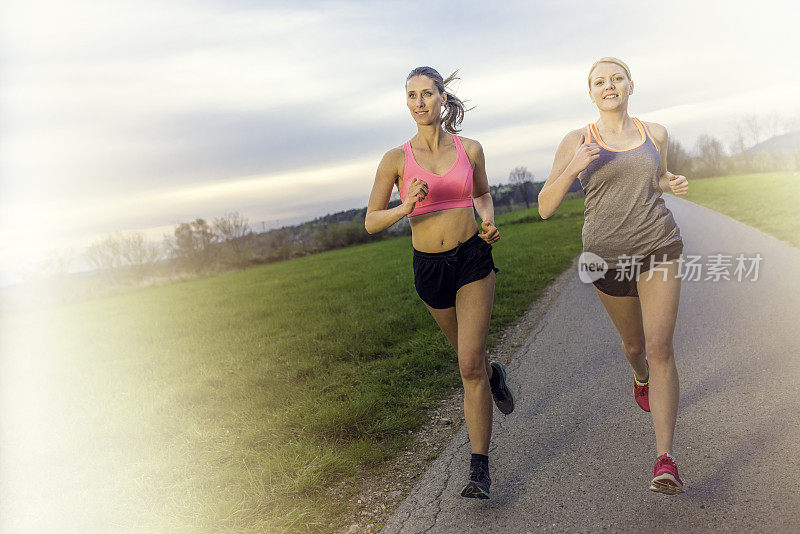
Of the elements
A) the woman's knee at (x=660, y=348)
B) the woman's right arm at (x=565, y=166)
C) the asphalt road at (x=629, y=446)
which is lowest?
the asphalt road at (x=629, y=446)

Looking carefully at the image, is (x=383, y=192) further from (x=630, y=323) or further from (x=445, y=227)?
(x=630, y=323)

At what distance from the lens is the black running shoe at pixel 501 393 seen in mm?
4426

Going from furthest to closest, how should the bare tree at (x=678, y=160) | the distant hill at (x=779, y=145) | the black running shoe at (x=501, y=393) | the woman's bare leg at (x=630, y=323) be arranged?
the bare tree at (x=678, y=160), the distant hill at (x=779, y=145), the black running shoe at (x=501, y=393), the woman's bare leg at (x=630, y=323)

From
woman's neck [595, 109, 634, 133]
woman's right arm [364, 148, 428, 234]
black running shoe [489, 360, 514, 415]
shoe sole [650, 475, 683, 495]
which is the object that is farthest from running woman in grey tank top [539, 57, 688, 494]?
black running shoe [489, 360, 514, 415]

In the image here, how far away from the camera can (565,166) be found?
360 centimetres

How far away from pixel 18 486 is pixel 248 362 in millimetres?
3287

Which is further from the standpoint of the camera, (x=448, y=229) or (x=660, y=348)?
(x=448, y=229)

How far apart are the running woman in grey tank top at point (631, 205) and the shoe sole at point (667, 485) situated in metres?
0.30

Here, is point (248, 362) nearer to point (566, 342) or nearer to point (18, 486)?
point (18, 486)

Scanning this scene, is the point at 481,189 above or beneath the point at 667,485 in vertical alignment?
above

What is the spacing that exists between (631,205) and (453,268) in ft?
3.54

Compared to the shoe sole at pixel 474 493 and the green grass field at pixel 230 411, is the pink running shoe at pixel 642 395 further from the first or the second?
the green grass field at pixel 230 411

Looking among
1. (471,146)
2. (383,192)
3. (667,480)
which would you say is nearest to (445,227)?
(383,192)

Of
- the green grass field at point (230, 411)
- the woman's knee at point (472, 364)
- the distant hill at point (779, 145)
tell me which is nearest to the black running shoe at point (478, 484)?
the woman's knee at point (472, 364)
